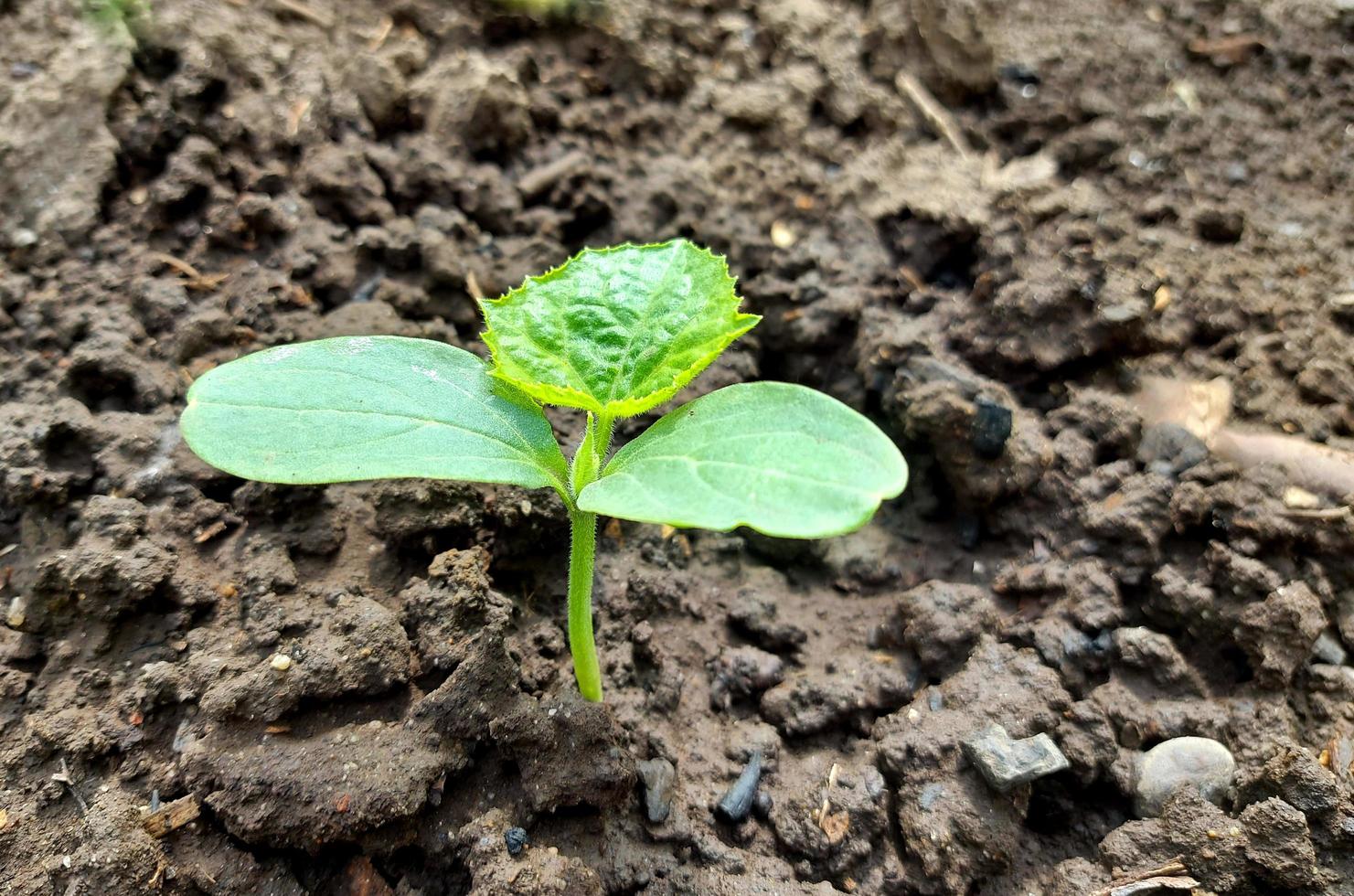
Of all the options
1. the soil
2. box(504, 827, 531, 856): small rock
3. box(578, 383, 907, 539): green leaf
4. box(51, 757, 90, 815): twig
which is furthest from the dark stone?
box(51, 757, 90, 815): twig

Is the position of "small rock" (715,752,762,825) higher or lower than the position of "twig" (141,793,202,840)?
higher

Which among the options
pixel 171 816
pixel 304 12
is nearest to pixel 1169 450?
pixel 171 816

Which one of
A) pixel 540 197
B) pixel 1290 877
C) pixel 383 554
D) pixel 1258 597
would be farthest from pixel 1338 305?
pixel 383 554

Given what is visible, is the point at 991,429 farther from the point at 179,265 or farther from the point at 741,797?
the point at 179,265

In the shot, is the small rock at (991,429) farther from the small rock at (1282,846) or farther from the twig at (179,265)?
the twig at (179,265)

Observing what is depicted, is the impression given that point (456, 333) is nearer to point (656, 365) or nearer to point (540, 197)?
point (540, 197)

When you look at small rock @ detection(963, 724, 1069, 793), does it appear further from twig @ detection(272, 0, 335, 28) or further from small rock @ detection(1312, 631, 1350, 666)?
twig @ detection(272, 0, 335, 28)
